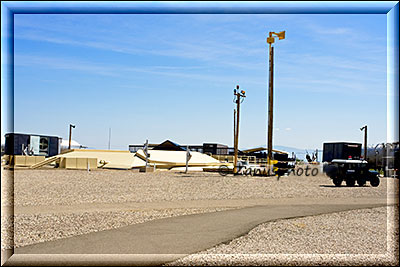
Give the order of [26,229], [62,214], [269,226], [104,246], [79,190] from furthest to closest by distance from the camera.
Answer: [79,190] → [62,214] → [269,226] → [26,229] → [104,246]

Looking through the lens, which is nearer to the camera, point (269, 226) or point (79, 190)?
point (269, 226)

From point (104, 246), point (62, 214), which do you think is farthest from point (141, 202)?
point (104, 246)

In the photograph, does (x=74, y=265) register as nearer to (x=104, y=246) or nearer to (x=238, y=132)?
(x=104, y=246)

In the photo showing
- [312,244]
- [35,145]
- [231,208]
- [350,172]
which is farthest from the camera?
[35,145]

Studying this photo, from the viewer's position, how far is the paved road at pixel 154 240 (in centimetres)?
664

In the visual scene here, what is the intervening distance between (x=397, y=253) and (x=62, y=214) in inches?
307

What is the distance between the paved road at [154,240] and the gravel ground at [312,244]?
13.4 inches

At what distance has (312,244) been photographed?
27.2 ft

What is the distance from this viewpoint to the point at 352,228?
33.3ft

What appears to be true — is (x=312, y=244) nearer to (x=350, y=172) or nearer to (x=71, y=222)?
(x=71, y=222)

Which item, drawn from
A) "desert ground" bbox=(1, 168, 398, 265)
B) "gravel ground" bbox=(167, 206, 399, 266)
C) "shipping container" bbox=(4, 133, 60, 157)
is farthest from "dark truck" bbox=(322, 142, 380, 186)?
"shipping container" bbox=(4, 133, 60, 157)

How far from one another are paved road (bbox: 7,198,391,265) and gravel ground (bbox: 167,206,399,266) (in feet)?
1.11

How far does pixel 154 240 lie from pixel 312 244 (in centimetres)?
284

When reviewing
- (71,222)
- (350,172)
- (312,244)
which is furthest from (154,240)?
(350,172)
